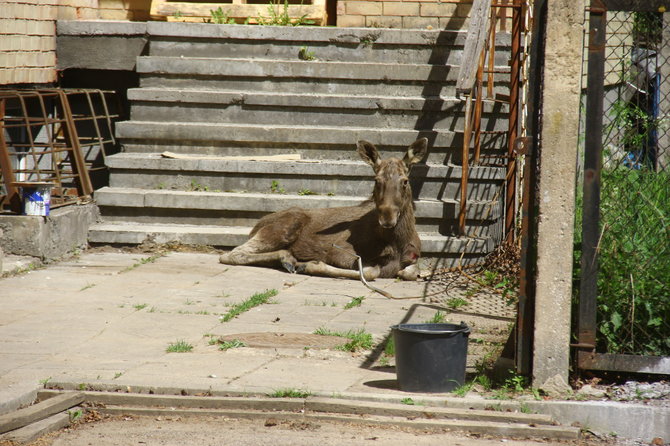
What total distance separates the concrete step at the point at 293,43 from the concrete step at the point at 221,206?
248 centimetres

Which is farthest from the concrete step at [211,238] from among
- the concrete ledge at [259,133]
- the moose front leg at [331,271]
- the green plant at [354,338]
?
the green plant at [354,338]

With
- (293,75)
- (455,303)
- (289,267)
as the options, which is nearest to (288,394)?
(455,303)

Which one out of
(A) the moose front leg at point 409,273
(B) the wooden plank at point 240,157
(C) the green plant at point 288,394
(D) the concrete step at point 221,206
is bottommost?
(A) the moose front leg at point 409,273

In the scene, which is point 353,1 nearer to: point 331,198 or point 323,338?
point 331,198

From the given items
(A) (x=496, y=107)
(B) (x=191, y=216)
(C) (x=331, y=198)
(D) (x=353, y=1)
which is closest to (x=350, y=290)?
(C) (x=331, y=198)

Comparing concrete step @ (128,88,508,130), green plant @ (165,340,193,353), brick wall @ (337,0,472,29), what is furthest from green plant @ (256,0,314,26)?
green plant @ (165,340,193,353)

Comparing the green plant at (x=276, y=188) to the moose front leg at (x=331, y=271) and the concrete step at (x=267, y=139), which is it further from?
the moose front leg at (x=331, y=271)

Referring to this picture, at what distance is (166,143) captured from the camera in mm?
12711

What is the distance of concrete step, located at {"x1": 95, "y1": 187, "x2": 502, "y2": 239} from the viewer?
37.9 feet

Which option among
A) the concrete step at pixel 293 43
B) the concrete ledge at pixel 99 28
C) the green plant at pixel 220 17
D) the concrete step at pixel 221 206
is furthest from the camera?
the green plant at pixel 220 17

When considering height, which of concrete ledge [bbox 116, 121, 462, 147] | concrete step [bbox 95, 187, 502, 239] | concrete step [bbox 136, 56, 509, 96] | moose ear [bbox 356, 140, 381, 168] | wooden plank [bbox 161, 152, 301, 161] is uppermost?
concrete step [bbox 136, 56, 509, 96]

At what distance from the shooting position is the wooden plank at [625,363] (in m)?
5.98

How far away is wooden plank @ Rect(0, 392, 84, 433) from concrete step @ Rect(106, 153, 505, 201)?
654cm

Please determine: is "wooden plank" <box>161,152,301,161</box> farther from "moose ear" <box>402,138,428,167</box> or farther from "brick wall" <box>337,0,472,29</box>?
"brick wall" <box>337,0,472,29</box>
